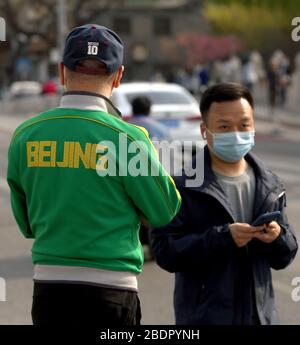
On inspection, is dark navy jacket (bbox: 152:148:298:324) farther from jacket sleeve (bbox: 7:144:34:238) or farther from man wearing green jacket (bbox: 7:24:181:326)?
jacket sleeve (bbox: 7:144:34:238)

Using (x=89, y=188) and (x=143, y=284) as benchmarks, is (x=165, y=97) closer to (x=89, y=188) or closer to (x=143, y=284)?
(x=143, y=284)

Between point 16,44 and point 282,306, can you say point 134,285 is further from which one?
point 16,44

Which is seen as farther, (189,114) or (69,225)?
(189,114)

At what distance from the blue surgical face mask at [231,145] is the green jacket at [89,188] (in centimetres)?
64

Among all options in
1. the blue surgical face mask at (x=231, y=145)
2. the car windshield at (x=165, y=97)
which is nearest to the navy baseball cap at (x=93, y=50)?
the blue surgical face mask at (x=231, y=145)

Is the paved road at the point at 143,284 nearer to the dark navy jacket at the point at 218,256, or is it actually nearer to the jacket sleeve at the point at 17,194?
the dark navy jacket at the point at 218,256

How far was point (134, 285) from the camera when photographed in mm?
3514

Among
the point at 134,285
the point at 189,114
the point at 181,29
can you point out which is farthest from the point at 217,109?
the point at 181,29

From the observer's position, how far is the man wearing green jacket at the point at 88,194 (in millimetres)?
3391

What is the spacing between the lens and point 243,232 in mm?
3881

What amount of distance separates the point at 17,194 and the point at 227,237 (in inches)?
33.9

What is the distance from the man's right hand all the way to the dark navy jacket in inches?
1.0

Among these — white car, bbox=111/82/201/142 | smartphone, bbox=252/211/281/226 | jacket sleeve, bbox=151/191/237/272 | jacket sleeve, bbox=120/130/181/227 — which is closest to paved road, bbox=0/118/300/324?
jacket sleeve, bbox=151/191/237/272

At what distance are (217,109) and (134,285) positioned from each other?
1009 millimetres
